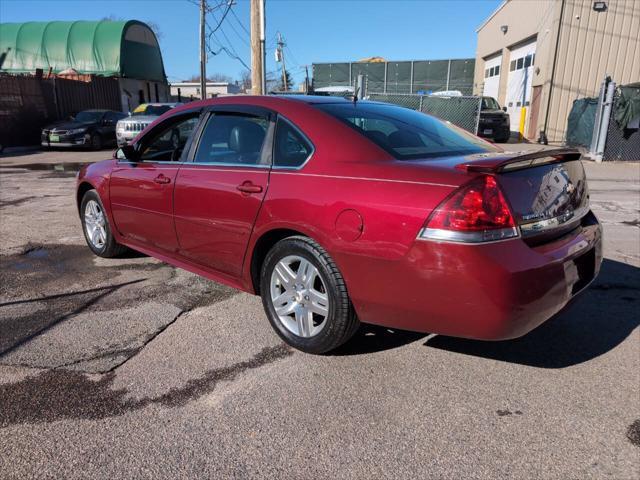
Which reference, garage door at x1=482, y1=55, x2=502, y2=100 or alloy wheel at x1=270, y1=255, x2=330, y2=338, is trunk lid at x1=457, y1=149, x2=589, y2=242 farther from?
garage door at x1=482, y1=55, x2=502, y2=100

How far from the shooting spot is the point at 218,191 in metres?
3.43

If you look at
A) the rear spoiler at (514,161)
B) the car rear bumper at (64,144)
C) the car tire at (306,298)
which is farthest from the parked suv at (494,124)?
the car tire at (306,298)

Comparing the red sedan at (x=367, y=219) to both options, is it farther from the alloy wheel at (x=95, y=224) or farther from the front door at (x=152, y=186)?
the alloy wheel at (x=95, y=224)

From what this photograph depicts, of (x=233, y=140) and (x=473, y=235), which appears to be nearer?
(x=473, y=235)

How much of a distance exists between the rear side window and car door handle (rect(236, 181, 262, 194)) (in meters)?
0.20

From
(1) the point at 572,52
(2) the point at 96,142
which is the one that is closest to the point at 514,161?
(2) the point at 96,142

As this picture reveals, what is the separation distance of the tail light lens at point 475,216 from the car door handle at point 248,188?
4.08 feet

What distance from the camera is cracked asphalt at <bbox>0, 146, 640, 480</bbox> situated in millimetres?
2199

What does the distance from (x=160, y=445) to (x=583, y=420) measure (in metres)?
2.09

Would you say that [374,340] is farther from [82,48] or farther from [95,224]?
[82,48]

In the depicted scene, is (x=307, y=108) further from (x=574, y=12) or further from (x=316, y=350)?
(x=574, y=12)

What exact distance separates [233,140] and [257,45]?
40.6 ft

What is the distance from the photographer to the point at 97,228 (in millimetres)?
5102

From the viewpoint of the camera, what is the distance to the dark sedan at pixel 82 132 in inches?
700
